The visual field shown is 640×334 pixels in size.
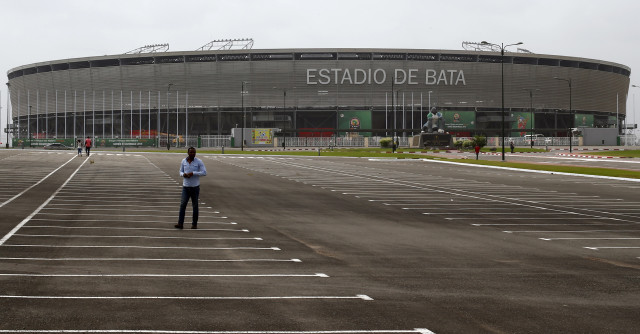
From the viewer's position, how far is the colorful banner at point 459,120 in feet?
493

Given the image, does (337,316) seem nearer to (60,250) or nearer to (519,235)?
(60,250)

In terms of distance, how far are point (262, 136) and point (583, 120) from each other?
257 ft

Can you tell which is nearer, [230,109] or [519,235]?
[519,235]

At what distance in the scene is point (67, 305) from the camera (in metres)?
8.43

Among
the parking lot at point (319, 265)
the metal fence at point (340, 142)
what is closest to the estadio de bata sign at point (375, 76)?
the metal fence at point (340, 142)

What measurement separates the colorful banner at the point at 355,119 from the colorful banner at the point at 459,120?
50.6ft

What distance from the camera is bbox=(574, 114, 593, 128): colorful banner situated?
162 meters

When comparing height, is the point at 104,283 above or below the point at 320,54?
below

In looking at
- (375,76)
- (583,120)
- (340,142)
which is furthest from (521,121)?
(340,142)

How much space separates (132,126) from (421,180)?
125 metres

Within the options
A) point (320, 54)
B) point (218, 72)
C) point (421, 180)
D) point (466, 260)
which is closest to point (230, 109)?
point (218, 72)

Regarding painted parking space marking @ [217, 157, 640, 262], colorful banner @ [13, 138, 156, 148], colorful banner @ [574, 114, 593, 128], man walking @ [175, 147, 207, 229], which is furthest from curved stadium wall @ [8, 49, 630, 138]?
man walking @ [175, 147, 207, 229]

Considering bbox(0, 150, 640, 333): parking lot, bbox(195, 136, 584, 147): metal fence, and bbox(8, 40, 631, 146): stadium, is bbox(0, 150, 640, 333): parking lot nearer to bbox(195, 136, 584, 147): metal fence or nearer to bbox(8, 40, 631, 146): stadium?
bbox(195, 136, 584, 147): metal fence

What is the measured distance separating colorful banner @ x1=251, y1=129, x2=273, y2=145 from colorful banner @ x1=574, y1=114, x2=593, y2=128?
75061 mm
